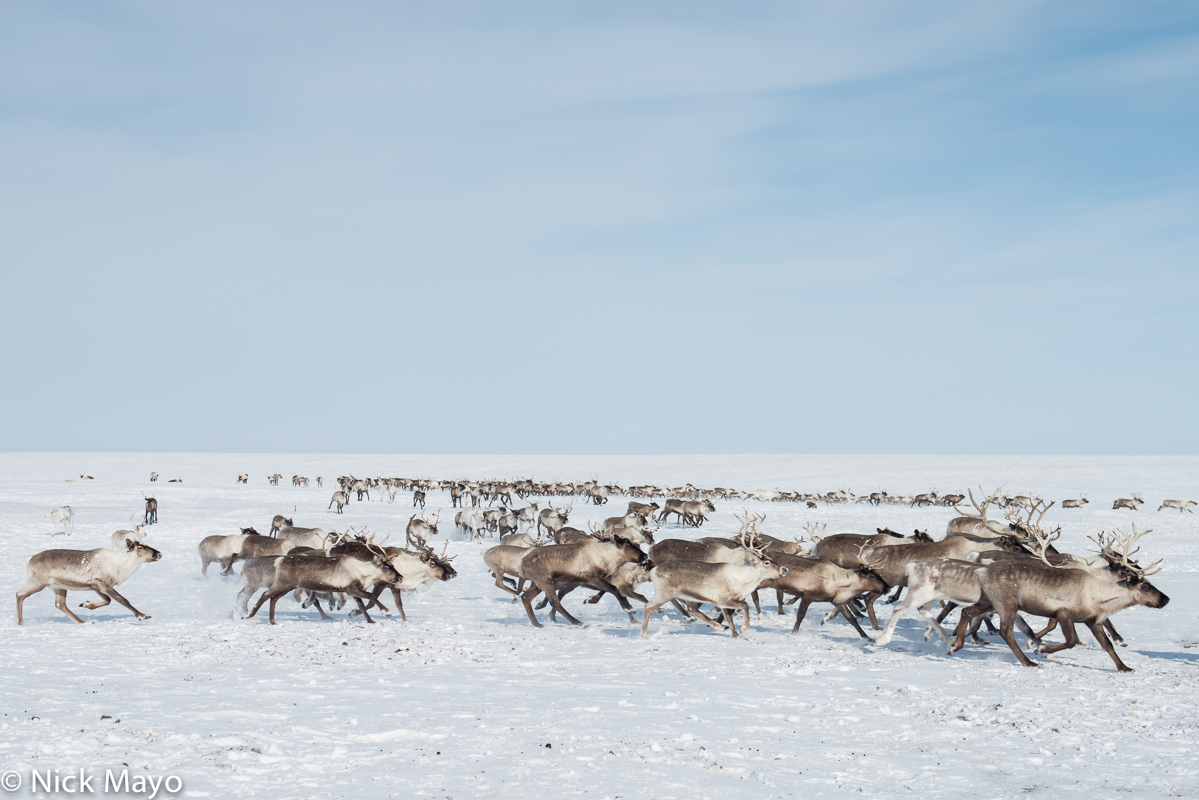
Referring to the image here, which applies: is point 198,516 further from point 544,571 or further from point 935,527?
point 935,527

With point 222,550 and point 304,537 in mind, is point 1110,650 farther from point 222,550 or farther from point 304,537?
point 222,550

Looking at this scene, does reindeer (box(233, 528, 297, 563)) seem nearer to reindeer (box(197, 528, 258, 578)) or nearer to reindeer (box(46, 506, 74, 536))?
reindeer (box(197, 528, 258, 578))

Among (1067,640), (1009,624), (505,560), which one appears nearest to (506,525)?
(505,560)

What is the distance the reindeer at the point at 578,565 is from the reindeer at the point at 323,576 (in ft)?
7.68

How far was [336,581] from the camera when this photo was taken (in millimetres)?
12438

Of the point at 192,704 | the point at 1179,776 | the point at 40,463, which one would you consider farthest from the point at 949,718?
the point at 40,463

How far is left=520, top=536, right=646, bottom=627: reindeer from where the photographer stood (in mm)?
12836

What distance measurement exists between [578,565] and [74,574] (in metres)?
7.11

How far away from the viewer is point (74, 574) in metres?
12.2

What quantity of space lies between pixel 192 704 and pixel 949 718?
21.3 ft

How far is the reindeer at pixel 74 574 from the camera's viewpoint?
12055 millimetres

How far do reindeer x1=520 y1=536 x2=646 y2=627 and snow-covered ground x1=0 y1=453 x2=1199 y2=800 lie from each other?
586mm

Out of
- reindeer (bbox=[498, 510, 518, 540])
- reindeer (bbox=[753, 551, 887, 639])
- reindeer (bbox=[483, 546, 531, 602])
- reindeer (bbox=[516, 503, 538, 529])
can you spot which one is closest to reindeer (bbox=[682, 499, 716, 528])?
reindeer (bbox=[516, 503, 538, 529])

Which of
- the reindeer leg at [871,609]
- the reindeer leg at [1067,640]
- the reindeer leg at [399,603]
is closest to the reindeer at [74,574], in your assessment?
the reindeer leg at [399,603]
